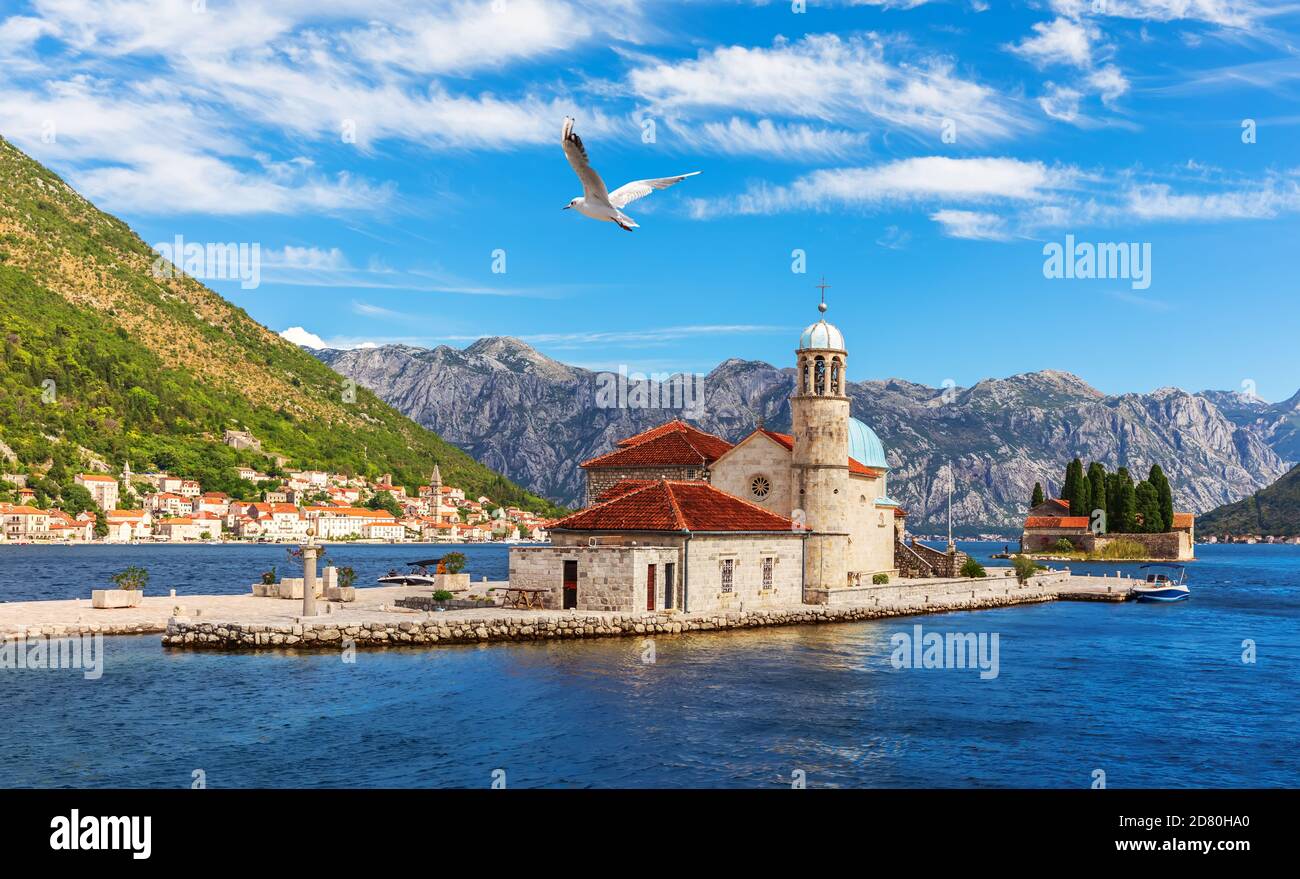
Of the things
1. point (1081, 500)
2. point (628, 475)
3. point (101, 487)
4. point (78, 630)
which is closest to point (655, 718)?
point (78, 630)

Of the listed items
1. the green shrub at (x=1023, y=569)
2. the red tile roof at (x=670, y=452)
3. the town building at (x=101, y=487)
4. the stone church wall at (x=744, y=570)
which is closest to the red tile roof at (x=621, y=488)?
the red tile roof at (x=670, y=452)

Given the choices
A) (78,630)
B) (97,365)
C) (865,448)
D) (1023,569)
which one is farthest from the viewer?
(97,365)

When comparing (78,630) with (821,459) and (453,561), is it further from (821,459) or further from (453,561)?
(821,459)

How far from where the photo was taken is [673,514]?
4200cm

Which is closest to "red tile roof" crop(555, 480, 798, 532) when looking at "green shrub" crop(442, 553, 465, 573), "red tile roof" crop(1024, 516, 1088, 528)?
"green shrub" crop(442, 553, 465, 573)

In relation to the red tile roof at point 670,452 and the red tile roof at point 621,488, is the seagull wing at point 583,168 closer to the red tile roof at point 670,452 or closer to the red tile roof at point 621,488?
the red tile roof at point 621,488

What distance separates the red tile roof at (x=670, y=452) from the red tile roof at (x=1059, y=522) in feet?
325

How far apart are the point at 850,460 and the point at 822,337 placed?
468 inches

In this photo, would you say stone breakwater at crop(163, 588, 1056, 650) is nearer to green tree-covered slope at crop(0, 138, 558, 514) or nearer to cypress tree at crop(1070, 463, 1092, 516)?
cypress tree at crop(1070, 463, 1092, 516)

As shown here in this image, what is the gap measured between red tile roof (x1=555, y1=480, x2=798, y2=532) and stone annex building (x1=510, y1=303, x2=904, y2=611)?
74 millimetres

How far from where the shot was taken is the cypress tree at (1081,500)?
14088cm

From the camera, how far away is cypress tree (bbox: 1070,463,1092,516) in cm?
14088
